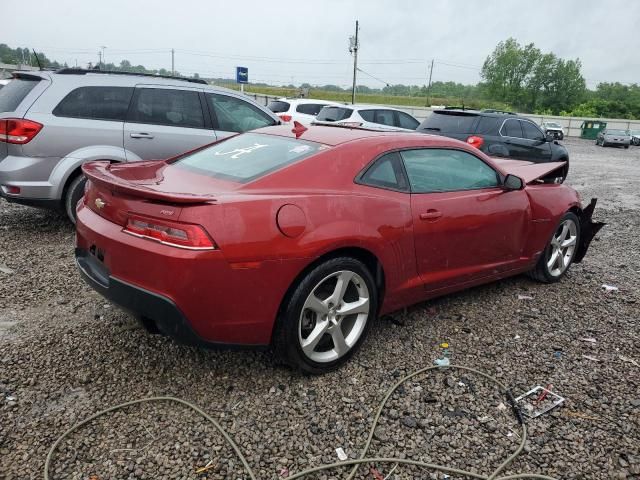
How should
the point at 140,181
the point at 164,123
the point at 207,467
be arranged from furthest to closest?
1. the point at 164,123
2. the point at 140,181
3. the point at 207,467

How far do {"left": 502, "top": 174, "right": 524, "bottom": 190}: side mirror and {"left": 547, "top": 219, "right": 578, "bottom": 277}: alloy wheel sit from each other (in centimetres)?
98

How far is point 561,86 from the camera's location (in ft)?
302

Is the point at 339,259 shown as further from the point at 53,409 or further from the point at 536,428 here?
the point at 53,409

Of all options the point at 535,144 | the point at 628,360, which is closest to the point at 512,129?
the point at 535,144

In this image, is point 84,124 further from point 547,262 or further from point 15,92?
point 547,262

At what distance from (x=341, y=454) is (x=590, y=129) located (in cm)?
4627

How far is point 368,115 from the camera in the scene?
12938 mm

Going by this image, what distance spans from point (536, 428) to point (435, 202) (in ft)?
5.03

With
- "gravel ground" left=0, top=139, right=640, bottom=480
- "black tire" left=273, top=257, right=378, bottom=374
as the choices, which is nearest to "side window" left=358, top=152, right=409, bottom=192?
"black tire" left=273, top=257, right=378, bottom=374

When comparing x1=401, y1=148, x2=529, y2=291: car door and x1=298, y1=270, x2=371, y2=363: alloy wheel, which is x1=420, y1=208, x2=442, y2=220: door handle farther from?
x1=298, y1=270, x2=371, y2=363: alloy wheel

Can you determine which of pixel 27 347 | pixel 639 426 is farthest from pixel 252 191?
pixel 639 426

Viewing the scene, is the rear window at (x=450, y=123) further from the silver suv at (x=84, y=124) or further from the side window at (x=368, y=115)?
the silver suv at (x=84, y=124)

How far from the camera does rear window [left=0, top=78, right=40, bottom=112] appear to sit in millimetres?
5059

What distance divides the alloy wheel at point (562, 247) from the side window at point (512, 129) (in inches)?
236
